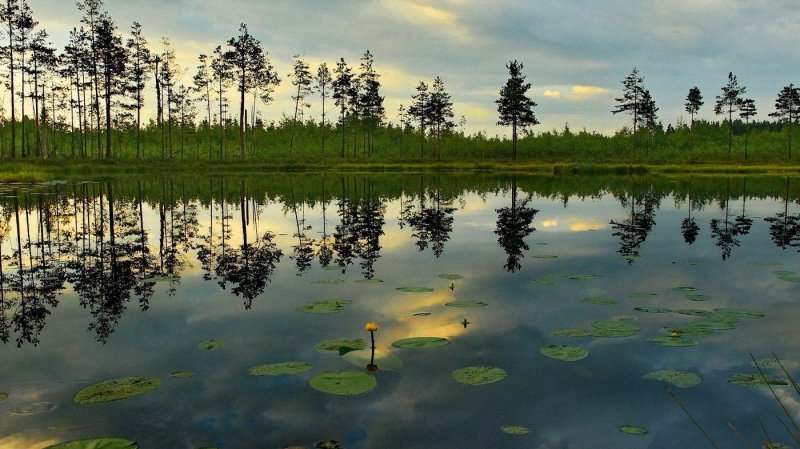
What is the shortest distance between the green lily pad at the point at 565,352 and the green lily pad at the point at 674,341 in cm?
108

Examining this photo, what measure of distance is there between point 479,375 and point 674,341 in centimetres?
277

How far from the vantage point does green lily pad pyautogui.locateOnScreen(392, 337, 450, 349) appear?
6.34 meters

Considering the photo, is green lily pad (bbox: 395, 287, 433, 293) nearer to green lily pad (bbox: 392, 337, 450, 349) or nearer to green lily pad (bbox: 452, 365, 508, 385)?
green lily pad (bbox: 392, 337, 450, 349)

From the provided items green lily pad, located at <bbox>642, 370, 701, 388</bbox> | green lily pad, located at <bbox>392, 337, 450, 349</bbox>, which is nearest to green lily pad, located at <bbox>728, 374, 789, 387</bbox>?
green lily pad, located at <bbox>642, 370, 701, 388</bbox>

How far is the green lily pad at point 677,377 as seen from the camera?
5301 mm

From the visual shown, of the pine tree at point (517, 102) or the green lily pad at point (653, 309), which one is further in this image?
the pine tree at point (517, 102)

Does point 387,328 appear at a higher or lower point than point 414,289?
lower

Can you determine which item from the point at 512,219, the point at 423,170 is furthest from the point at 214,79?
the point at 512,219

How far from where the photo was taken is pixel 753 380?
212 inches

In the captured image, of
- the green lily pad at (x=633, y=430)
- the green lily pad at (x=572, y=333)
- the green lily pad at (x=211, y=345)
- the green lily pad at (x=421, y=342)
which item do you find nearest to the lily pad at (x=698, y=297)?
the green lily pad at (x=572, y=333)

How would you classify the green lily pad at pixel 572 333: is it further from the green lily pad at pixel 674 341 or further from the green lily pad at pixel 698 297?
the green lily pad at pixel 698 297

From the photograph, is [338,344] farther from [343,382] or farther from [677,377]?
[677,377]

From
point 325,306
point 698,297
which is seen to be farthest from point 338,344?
point 698,297

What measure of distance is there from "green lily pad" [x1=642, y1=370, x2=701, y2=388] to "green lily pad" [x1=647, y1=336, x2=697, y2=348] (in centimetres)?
85
